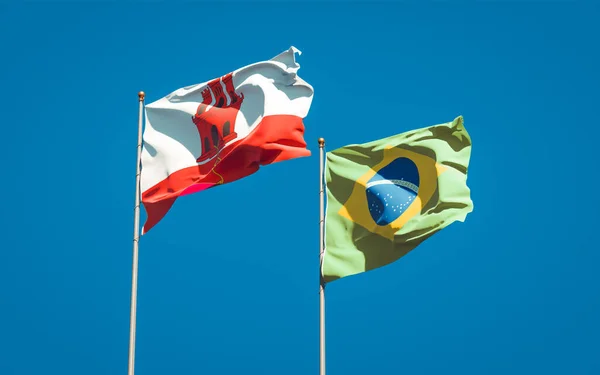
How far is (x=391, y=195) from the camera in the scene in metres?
45.2

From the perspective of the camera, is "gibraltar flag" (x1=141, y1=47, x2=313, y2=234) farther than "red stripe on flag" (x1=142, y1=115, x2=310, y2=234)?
Yes

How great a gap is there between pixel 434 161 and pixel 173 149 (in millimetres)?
6703

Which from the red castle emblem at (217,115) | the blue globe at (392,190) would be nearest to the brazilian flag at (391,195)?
the blue globe at (392,190)

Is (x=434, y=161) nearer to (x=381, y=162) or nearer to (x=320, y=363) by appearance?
(x=381, y=162)

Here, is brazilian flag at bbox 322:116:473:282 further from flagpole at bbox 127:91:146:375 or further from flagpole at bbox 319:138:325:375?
flagpole at bbox 127:91:146:375

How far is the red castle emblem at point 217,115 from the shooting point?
150 feet

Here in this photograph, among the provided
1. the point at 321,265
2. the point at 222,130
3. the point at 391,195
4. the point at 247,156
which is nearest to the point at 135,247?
the point at 247,156

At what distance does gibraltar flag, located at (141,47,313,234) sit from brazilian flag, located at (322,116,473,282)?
163 centimetres

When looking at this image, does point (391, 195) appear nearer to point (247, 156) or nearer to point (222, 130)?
point (247, 156)

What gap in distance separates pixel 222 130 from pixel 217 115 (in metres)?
0.52

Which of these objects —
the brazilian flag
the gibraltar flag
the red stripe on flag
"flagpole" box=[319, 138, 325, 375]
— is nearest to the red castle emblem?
the gibraltar flag

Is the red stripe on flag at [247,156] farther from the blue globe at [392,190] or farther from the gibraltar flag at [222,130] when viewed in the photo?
the blue globe at [392,190]

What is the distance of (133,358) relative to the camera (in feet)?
138

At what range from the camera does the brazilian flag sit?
44.2 meters
